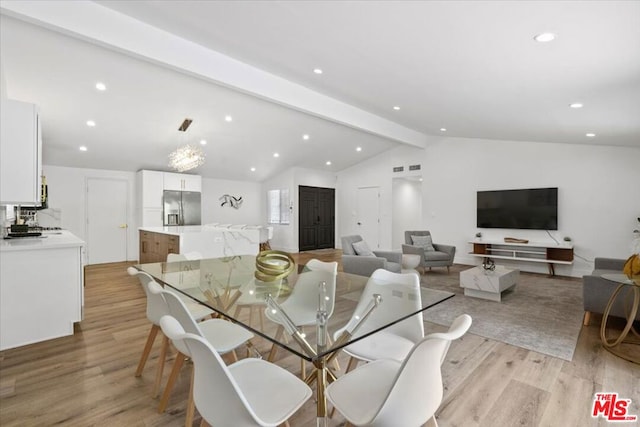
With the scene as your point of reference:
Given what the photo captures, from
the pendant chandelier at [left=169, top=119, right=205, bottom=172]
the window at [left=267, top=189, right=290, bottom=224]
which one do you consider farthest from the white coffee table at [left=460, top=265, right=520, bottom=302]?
the window at [left=267, top=189, right=290, bottom=224]

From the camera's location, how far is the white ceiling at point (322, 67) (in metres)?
2.24

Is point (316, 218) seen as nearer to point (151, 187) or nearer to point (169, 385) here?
point (151, 187)

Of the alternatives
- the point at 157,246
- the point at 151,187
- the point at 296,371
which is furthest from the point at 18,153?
the point at 151,187

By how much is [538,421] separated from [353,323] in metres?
1.28

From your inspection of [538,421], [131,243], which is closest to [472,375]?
[538,421]

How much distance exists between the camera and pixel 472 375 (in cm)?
236

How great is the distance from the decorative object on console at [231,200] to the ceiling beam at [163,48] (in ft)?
16.8

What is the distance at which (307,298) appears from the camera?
7.42 feet

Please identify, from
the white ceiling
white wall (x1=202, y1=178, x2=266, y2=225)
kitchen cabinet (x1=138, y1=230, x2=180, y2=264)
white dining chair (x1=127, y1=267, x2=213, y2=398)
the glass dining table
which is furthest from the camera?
white wall (x1=202, y1=178, x2=266, y2=225)

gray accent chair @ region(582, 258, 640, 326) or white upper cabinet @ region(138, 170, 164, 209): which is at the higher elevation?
white upper cabinet @ region(138, 170, 164, 209)

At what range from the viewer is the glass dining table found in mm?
1418

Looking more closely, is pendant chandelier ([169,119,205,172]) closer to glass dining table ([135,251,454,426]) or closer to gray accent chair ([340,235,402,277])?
glass dining table ([135,251,454,426])

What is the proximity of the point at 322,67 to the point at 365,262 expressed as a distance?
8.88ft

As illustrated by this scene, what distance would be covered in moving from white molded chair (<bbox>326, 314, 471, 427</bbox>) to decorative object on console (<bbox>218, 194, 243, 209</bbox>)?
8305 mm
